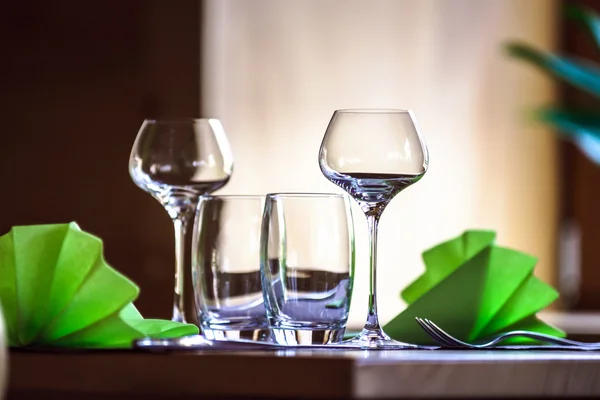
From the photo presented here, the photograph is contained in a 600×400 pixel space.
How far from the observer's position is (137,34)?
9.79 feet

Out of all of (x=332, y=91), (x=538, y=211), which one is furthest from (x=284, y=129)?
(x=538, y=211)

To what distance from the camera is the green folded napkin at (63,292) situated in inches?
30.6

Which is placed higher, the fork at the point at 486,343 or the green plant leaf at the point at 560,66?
the green plant leaf at the point at 560,66

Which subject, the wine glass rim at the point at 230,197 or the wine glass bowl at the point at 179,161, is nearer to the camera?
the wine glass rim at the point at 230,197

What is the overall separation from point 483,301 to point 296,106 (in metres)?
2.41

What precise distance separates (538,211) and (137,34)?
1904mm

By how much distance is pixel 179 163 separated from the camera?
1061mm

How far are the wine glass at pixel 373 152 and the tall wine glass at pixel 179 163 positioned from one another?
0.74ft

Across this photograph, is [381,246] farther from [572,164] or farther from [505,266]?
[505,266]

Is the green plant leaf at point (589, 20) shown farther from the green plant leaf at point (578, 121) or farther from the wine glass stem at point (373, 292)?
the wine glass stem at point (373, 292)

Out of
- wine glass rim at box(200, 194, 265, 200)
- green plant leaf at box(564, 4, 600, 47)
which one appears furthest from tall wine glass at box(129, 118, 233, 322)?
green plant leaf at box(564, 4, 600, 47)

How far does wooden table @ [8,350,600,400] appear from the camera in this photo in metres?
0.60

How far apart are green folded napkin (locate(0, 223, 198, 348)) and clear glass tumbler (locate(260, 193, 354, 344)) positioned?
0.09 metres

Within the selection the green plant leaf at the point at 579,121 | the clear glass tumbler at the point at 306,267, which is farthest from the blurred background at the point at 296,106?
the clear glass tumbler at the point at 306,267
